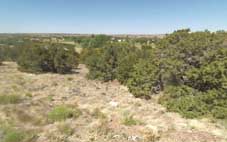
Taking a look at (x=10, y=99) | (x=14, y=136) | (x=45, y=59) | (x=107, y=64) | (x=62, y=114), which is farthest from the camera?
(x=45, y=59)

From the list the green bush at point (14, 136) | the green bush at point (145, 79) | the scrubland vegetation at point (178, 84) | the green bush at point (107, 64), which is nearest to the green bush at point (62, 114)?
the scrubland vegetation at point (178, 84)

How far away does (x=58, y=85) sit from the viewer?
19828 millimetres

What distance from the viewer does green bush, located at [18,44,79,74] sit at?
25566mm

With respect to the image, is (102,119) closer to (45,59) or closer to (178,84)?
(178,84)

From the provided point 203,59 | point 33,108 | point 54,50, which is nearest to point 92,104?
point 33,108

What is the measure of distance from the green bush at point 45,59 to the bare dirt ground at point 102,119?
7454 millimetres

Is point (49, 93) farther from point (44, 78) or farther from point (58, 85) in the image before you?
point (44, 78)

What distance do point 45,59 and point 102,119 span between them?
619 inches

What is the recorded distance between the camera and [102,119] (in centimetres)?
1153

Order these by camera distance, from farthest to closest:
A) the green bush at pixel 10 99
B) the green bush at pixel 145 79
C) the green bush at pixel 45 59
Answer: the green bush at pixel 45 59 < the green bush at pixel 145 79 < the green bush at pixel 10 99

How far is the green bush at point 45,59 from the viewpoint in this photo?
25.6 meters

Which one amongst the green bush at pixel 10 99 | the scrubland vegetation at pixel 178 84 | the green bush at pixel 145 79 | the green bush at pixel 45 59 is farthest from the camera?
the green bush at pixel 45 59

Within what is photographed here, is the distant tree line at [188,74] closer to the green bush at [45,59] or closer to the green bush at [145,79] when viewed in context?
the green bush at [145,79]

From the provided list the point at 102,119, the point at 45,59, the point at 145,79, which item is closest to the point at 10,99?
the point at 102,119
